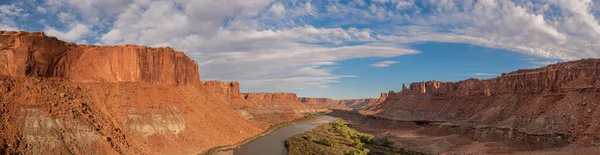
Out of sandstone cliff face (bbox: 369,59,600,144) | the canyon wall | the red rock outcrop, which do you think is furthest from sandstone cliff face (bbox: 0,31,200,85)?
the red rock outcrop

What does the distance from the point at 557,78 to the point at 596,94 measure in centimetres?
1111

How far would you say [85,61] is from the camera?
42.8 metres

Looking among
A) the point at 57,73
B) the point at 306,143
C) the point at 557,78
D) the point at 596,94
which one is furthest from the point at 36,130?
the point at 557,78

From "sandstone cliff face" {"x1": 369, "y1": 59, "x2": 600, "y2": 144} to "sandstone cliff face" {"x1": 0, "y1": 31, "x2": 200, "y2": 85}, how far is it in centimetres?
5680

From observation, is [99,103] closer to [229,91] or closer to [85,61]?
[85,61]

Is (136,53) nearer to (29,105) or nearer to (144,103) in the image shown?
(144,103)

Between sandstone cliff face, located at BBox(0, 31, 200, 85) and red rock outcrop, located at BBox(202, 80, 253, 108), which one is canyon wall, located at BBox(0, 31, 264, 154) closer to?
sandstone cliff face, located at BBox(0, 31, 200, 85)

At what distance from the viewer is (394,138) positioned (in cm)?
7006

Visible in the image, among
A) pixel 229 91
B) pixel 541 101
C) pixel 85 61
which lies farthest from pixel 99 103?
pixel 229 91

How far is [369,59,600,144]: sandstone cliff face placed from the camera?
45125 mm

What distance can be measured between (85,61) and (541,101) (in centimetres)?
6904

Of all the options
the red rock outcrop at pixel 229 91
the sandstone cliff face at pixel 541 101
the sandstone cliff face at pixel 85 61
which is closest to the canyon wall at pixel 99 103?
the sandstone cliff face at pixel 85 61

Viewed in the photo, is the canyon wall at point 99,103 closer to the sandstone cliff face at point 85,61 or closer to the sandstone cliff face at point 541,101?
the sandstone cliff face at point 85,61

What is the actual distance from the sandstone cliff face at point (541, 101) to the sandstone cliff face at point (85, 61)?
5680cm
